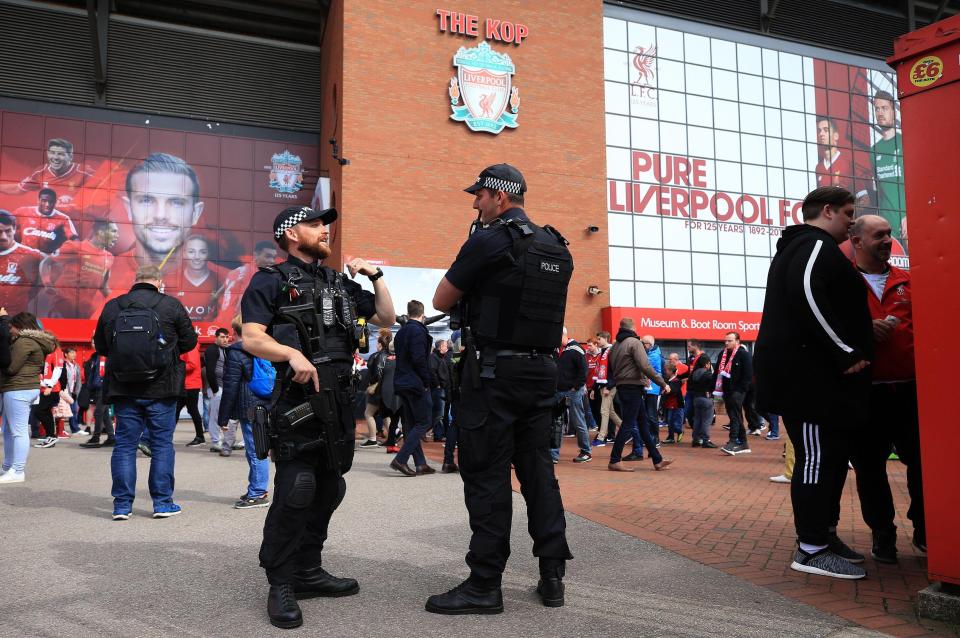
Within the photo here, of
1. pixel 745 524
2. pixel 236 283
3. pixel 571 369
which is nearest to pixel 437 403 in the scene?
pixel 571 369

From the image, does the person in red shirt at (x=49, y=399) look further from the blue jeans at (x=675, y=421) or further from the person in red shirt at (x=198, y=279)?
the person in red shirt at (x=198, y=279)

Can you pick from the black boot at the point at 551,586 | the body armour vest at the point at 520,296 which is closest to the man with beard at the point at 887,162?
the body armour vest at the point at 520,296

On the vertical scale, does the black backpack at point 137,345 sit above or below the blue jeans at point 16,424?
above

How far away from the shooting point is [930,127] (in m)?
3.23

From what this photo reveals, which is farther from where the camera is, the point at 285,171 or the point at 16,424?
the point at 285,171

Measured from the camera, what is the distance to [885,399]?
13.8 feet

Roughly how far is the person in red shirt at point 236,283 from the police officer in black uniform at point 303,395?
24.2 meters

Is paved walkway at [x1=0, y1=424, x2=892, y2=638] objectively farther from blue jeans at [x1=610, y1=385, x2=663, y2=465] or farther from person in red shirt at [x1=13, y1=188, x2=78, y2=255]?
person in red shirt at [x1=13, y1=188, x2=78, y2=255]

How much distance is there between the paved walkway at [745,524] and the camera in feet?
11.3

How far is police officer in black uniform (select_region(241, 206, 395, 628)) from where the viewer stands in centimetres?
335

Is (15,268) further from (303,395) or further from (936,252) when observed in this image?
(936,252)

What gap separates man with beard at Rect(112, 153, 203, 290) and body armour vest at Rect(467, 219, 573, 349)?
25241 mm

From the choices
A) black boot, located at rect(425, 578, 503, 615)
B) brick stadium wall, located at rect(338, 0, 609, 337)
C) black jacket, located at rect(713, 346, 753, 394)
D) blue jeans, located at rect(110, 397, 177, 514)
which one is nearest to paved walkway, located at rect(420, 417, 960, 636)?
black boot, located at rect(425, 578, 503, 615)

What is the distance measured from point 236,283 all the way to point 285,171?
15.7ft
